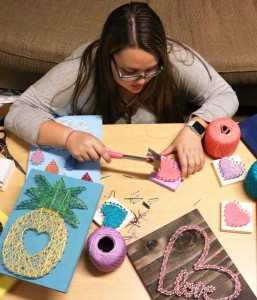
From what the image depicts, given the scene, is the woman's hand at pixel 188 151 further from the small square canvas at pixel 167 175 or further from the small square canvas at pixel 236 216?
the small square canvas at pixel 236 216

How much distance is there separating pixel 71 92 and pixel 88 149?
26 centimetres

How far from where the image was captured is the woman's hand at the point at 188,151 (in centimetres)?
105

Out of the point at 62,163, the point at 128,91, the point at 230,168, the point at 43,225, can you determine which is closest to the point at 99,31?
the point at 128,91

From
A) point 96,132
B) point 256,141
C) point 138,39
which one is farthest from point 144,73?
point 256,141

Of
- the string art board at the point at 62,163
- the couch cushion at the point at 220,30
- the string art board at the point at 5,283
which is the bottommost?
the string art board at the point at 5,283

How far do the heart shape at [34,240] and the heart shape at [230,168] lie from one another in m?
0.51

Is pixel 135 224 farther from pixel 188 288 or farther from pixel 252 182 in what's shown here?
pixel 252 182

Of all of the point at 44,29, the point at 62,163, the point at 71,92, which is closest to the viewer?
the point at 62,163

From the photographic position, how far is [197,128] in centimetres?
111

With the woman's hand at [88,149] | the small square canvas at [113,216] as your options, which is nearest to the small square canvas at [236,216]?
the small square canvas at [113,216]

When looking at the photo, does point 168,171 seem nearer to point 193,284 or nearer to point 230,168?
point 230,168

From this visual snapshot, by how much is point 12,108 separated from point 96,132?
28 centimetres

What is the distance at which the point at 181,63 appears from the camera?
121 centimetres

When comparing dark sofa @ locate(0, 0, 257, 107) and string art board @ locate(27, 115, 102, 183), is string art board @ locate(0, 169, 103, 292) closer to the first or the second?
string art board @ locate(27, 115, 102, 183)
